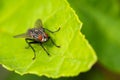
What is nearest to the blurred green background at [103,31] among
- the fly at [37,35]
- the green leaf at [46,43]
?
the fly at [37,35]

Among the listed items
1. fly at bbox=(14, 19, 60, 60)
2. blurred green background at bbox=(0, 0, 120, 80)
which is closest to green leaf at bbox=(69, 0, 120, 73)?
blurred green background at bbox=(0, 0, 120, 80)

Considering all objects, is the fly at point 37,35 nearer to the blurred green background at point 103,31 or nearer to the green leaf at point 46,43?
the green leaf at point 46,43

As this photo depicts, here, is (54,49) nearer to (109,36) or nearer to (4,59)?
(4,59)

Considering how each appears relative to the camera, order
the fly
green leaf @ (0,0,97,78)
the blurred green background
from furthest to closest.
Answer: the blurred green background < the fly < green leaf @ (0,0,97,78)

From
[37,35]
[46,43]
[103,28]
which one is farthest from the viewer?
[103,28]

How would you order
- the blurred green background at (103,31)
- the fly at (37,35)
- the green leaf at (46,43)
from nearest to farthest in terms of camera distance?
the green leaf at (46,43), the fly at (37,35), the blurred green background at (103,31)

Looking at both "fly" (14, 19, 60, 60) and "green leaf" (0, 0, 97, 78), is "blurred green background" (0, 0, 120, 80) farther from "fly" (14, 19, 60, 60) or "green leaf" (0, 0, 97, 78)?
"green leaf" (0, 0, 97, 78)

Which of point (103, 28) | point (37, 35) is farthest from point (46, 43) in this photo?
point (103, 28)

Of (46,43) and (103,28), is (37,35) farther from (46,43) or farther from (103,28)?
(103,28)
